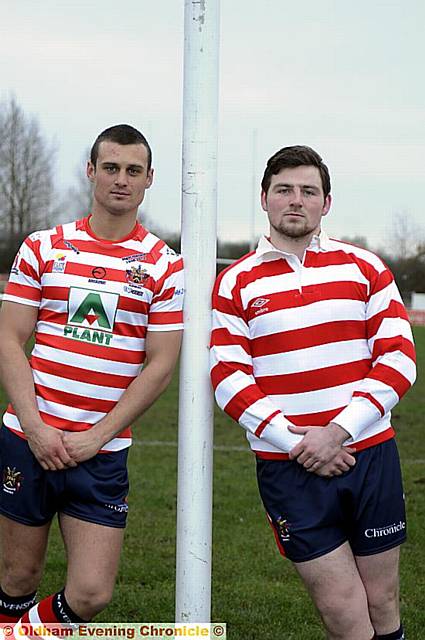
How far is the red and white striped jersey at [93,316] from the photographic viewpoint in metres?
3.52

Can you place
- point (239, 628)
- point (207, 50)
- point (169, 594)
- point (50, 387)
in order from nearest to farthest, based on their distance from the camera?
1. point (207, 50)
2. point (50, 387)
3. point (239, 628)
4. point (169, 594)

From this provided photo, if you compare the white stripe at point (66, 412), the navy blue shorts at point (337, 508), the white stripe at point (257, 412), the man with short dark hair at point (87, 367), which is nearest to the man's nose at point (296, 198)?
the man with short dark hair at point (87, 367)

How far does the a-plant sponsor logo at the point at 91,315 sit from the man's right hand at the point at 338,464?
88cm

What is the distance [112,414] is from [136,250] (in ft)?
1.97

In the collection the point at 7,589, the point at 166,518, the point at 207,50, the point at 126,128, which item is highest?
the point at 207,50

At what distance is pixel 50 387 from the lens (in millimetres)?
3555

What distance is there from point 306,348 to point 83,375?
80 cm

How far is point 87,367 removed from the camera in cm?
353

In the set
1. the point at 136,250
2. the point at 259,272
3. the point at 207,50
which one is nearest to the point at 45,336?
the point at 136,250

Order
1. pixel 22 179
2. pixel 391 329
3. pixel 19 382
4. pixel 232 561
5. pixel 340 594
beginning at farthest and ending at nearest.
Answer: pixel 22 179
pixel 232 561
pixel 19 382
pixel 391 329
pixel 340 594

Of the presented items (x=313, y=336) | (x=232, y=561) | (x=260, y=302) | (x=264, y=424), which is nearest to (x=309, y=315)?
(x=313, y=336)

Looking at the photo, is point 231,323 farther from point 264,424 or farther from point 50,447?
point 50,447

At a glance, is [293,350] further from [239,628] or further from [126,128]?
[239,628]

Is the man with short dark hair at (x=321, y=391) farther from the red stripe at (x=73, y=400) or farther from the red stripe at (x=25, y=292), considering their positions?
the red stripe at (x=25, y=292)
